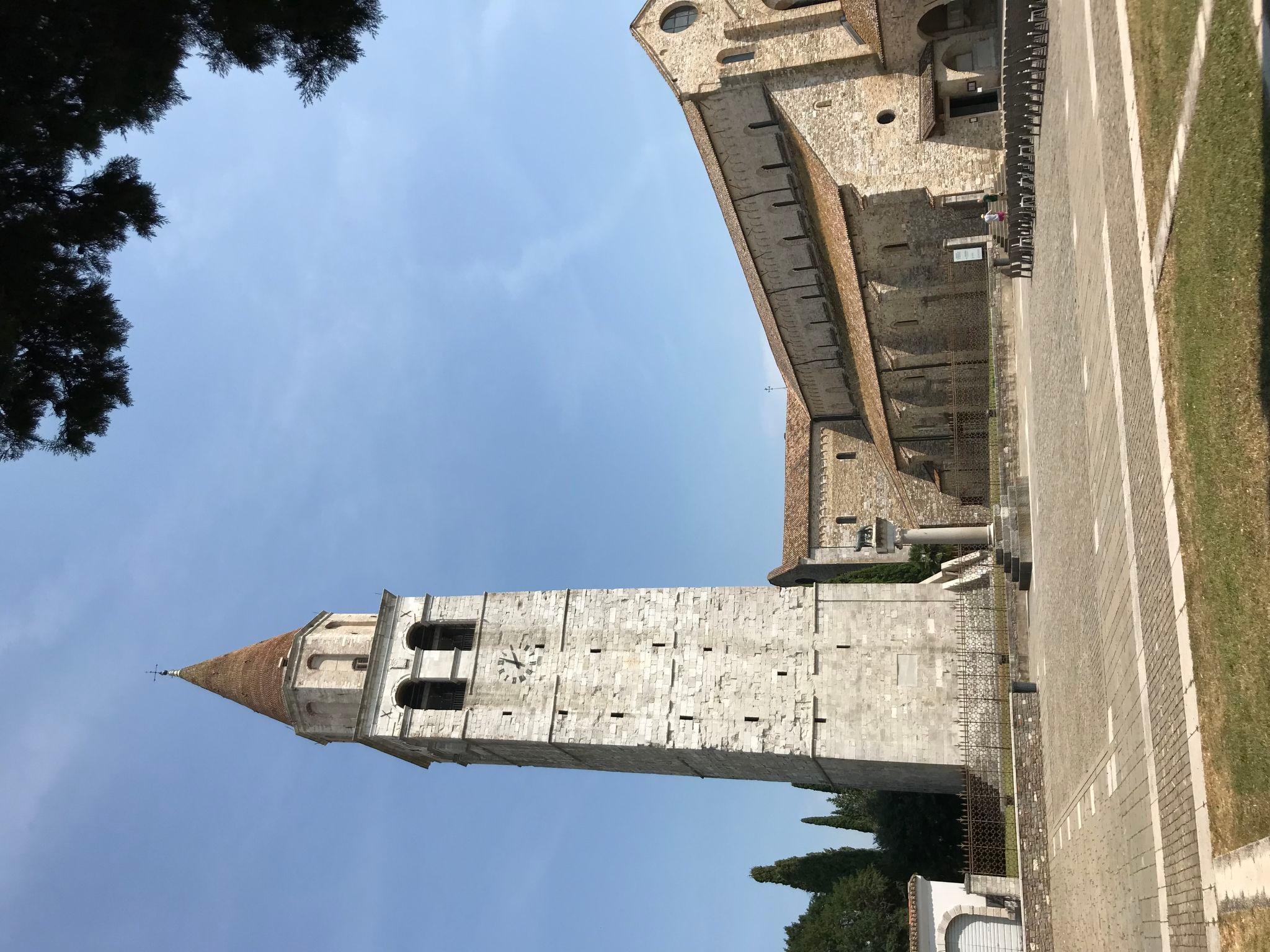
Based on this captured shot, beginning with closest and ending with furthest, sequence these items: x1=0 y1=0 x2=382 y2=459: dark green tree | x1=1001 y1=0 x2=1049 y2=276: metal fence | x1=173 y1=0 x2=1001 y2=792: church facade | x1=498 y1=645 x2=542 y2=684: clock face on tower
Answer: x1=0 y1=0 x2=382 y2=459: dark green tree, x1=1001 y1=0 x2=1049 y2=276: metal fence, x1=173 y1=0 x2=1001 y2=792: church facade, x1=498 y1=645 x2=542 y2=684: clock face on tower

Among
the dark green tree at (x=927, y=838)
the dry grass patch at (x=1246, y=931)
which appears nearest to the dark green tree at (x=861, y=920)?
the dark green tree at (x=927, y=838)

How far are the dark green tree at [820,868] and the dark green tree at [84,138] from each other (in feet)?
71.1

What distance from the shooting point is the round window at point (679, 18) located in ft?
55.9

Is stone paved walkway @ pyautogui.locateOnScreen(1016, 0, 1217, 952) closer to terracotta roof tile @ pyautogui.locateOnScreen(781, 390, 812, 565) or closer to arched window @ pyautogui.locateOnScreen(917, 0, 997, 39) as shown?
arched window @ pyautogui.locateOnScreen(917, 0, 997, 39)

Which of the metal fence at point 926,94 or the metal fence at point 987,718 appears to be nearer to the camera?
the metal fence at point 987,718

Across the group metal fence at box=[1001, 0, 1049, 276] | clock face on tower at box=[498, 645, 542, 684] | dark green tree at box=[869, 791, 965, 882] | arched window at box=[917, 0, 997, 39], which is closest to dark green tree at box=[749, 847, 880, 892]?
dark green tree at box=[869, 791, 965, 882]

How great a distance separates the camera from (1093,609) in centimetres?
856

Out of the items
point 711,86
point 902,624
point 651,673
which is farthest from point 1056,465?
point 711,86

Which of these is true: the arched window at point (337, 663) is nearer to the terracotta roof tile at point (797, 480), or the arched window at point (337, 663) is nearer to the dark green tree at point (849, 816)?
the terracotta roof tile at point (797, 480)

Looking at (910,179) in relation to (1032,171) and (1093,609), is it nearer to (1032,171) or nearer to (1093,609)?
(1032,171)

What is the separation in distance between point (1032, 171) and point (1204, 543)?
8.79m

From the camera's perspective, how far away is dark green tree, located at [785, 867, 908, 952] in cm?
2055

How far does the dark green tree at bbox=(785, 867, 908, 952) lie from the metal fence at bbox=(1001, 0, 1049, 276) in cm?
1467

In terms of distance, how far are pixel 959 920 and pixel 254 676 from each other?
14.5 m
